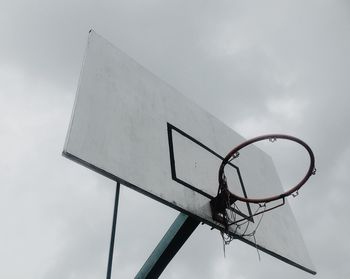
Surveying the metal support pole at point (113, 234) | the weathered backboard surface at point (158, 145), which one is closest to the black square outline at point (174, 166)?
the weathered backboard surface at point (158, 145)

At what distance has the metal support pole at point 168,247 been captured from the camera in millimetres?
3433

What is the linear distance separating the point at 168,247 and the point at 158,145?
966 millimetres

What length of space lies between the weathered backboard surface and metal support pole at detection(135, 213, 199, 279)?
161 mm

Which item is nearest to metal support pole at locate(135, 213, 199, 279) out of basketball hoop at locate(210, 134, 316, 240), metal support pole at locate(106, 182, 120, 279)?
basketball hoop at locate(210, 134, 316, 240)

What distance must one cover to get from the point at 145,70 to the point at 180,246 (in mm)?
2081

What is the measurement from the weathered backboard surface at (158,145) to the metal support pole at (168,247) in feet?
0.53

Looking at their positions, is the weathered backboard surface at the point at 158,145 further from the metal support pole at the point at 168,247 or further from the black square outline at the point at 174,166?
the metal support pole at the point at 168,247

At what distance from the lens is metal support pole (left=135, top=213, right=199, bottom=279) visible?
3.43 metres

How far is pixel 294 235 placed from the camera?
458cm

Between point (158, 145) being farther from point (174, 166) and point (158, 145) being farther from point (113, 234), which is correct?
point (113, 234)

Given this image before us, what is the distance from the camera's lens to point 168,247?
348 cm

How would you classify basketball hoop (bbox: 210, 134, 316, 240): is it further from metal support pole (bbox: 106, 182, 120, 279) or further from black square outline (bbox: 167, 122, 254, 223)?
metal support pole (bbox: 106, 182, 120, 279)

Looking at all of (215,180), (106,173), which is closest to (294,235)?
(215,180)

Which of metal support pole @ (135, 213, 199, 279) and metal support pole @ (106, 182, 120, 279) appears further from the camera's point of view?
metal support pole @ (135, 213, 199, 279)
